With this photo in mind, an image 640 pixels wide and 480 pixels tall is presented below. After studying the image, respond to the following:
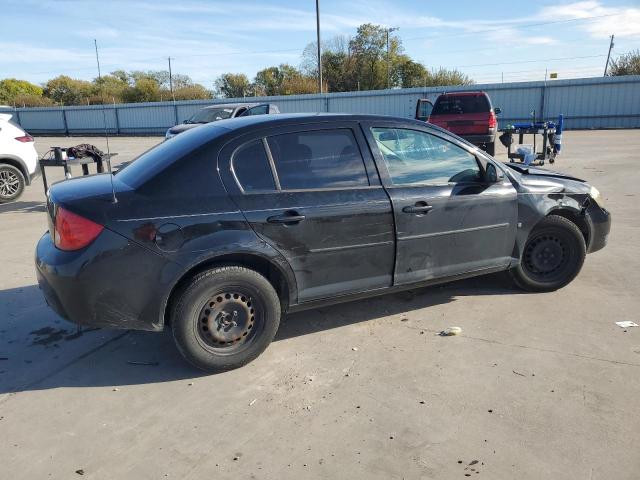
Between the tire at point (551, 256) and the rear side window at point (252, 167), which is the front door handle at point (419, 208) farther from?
the tire at point (551, 256)

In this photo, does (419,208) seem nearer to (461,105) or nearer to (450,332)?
(450,332)

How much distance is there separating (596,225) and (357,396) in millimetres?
3172

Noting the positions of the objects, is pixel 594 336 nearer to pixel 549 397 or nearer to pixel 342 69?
pixel 549 397

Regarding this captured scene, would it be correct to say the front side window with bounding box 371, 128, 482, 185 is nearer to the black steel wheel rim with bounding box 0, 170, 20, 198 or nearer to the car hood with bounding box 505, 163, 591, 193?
the car hood with bounding box 505, 163, 591, 193

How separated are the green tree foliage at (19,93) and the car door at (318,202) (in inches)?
2234

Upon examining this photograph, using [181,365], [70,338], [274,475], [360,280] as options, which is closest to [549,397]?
[360,280]

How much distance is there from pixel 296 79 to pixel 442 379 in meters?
45.0

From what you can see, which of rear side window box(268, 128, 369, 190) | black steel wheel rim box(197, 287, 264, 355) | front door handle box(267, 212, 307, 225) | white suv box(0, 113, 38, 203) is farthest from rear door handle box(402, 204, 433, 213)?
white suv box(0, 113, 38, 203)

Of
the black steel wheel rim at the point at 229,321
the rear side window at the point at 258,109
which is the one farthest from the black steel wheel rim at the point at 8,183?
the black steel wheel rim at the point at 229,321

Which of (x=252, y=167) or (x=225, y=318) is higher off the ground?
(x=252, y=167)

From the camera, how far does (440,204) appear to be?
4211 millimetres

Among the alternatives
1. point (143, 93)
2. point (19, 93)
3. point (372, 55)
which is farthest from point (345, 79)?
point (19, 93)

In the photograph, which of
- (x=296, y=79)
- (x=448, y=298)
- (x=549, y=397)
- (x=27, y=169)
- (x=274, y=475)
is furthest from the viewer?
(x=296, y=79)

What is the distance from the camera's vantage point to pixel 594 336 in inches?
160
